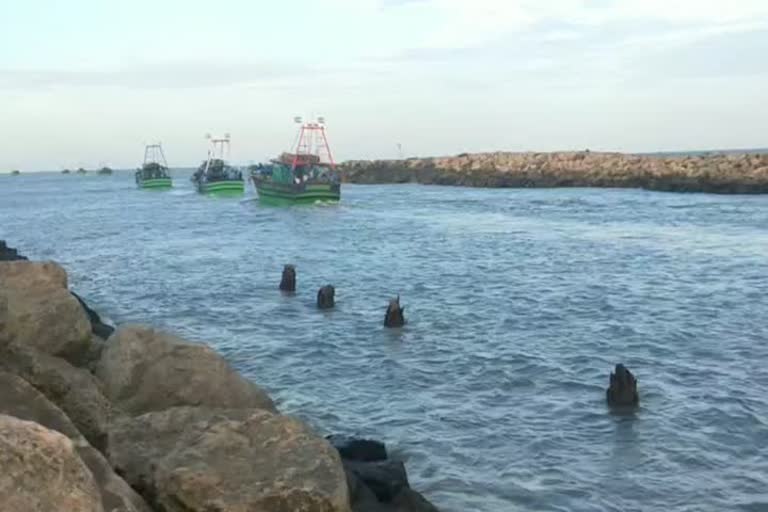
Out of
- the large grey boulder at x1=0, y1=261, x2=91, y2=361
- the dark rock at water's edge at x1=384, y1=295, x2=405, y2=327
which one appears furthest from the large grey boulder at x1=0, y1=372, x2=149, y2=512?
the dark rock at water's edge at x1=384, y1=295, x2=405, y2=327

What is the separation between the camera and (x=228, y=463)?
5547 millimetres

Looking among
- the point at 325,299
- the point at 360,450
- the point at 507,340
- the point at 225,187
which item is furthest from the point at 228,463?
the point at 225,187

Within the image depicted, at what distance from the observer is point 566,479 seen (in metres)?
9.31

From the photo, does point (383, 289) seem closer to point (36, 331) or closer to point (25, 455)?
point (36, 331)

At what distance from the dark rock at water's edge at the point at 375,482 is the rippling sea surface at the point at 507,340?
894 mm

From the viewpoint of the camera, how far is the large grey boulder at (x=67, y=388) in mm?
6145

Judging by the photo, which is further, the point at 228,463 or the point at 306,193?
the point at 306,193

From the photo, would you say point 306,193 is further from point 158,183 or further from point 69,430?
point 69,430

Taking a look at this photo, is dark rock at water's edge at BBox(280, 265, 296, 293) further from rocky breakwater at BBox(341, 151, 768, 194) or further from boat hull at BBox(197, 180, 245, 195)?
boat hull at BBox(197, 180, 245, 195)

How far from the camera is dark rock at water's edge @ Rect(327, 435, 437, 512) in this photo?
6.74 meters

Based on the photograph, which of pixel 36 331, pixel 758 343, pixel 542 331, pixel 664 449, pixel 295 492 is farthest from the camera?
pixel 542 331

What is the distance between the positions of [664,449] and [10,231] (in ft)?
143

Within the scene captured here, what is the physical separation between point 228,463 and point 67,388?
1568mm

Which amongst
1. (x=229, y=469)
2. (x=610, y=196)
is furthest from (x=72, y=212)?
(x=229, y=469)
